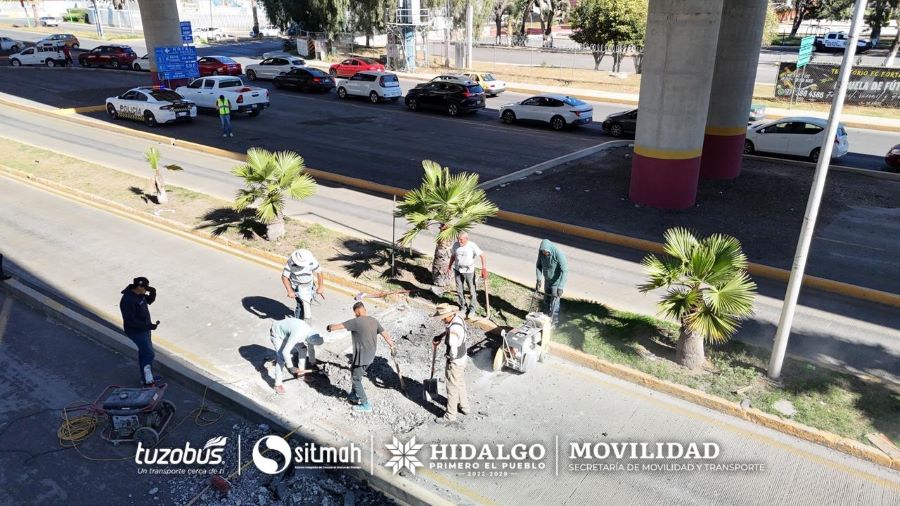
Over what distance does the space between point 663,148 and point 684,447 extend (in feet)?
34.0

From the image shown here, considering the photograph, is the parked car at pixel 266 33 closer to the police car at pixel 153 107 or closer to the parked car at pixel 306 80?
the parked car at pixel 306 80

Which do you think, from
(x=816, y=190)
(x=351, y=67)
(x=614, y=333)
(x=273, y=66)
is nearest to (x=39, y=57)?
(x=273, y=66)

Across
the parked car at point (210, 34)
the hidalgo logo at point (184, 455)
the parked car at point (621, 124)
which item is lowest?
the hidalgo logo at point (184, 455)

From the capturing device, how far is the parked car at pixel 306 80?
1464 inches

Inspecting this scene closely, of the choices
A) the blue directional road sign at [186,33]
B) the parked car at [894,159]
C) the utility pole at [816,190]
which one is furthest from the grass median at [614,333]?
the blue directional road sign at [186,33]

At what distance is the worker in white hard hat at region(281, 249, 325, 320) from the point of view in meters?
9.81

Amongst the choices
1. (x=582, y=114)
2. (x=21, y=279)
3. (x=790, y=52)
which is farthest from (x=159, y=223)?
(x=790, y=52)

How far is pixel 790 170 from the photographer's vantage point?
67.9 ft

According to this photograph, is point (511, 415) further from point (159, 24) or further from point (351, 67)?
point (351, 67)

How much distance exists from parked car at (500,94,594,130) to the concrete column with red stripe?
19.3 meters

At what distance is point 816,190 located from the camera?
8195 millimetres

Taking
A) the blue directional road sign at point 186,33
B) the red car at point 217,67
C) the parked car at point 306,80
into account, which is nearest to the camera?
the blue directional road sign at point 186,33

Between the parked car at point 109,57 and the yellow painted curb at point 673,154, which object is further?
the parked car at point 109,57

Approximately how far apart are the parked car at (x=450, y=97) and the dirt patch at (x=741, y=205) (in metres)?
11.1
